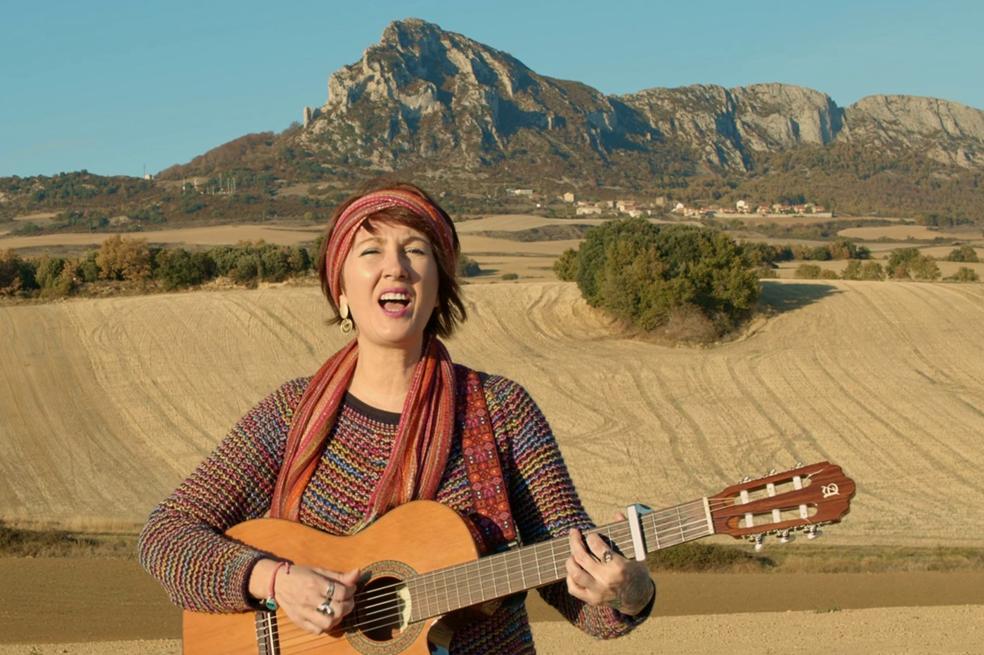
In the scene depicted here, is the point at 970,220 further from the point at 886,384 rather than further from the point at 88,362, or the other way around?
the point at 88,362

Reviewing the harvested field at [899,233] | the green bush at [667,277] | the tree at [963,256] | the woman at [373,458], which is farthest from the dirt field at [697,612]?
the harvested field at [899,233]

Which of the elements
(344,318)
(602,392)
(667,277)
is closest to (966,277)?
(667,277)

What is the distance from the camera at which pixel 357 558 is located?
3.27 metres

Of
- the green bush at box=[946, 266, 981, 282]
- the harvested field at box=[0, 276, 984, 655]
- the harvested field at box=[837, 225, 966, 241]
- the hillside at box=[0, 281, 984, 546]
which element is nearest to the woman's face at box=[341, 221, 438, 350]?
the harvested field at box=[0, 276, 984, 655]

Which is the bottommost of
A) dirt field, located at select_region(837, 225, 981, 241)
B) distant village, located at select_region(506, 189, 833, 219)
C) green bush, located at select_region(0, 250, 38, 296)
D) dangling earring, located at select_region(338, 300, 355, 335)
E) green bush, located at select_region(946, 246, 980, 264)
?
dirt field, located at select_region(837, 225, 981, 241)

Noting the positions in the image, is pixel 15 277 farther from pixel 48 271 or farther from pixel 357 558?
pixel 357 558

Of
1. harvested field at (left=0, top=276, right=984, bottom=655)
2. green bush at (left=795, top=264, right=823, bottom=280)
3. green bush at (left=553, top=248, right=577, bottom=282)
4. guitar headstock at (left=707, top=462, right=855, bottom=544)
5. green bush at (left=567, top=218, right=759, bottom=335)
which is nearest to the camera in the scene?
guitar headstock at (left=707, top=462, right=855, bottom=544)

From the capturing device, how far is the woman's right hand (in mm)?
3078

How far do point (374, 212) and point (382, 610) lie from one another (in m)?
1.02

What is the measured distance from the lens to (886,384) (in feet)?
118

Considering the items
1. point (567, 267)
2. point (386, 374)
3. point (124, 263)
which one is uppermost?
point (386, 374)

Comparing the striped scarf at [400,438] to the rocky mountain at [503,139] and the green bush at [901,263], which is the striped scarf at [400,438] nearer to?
the green bush at [901,263]

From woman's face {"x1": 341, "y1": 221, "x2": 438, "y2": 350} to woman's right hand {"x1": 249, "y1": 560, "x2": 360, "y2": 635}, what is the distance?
2.00 ft

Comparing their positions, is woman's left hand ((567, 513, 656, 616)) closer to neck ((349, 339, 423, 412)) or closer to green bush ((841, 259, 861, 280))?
neck ((349, 339, 423, 412))
